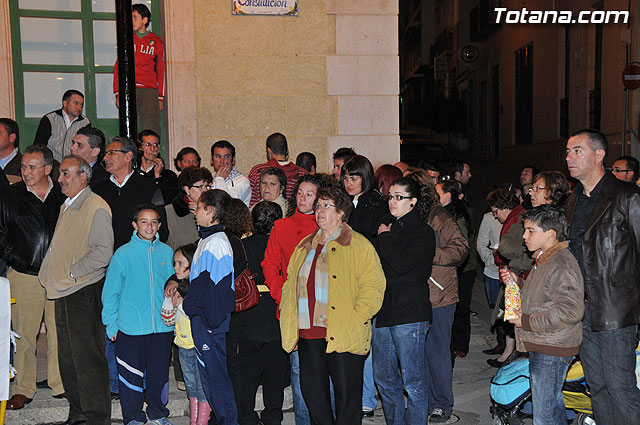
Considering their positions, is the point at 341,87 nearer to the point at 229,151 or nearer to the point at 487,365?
the point at 229,151

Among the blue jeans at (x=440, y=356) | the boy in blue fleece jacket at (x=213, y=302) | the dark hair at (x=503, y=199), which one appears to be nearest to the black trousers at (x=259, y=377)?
the boy in blue fleece jacket at (x=213, y=302)

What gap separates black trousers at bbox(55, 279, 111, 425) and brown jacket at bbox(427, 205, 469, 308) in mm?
2822

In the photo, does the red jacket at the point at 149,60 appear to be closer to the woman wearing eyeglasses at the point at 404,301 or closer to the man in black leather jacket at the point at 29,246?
the man in black leather jacket at the point at 29,246

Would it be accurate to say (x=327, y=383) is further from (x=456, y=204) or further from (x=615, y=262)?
(x=456, y=204)

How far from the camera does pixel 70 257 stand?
224 inches

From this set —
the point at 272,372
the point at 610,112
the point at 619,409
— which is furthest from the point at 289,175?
the point at 610,112

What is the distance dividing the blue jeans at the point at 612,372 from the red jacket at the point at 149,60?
642cm

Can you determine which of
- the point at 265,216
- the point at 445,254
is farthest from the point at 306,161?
the point at 445,254

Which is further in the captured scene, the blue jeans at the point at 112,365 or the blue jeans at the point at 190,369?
the blue jeans at the point at 112,365

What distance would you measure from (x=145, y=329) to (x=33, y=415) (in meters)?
1.41

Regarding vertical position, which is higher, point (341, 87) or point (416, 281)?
point (341, 87)

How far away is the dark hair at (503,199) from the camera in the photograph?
7668 mm

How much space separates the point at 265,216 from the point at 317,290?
1113 mm

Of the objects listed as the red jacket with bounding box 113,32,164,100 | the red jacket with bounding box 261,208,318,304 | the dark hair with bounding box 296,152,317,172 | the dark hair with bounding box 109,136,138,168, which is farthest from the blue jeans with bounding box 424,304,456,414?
the red jacket with bounding box 113,32,164,100
